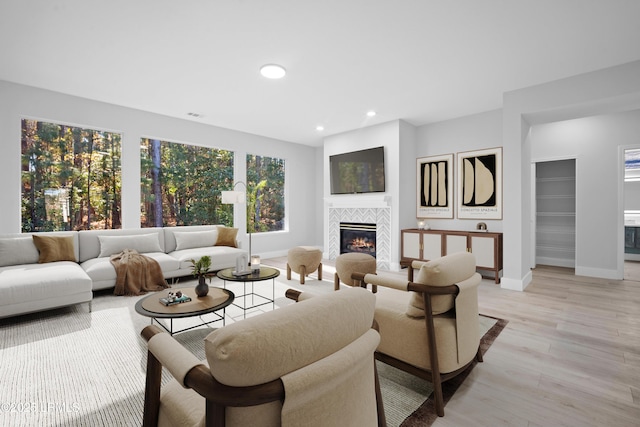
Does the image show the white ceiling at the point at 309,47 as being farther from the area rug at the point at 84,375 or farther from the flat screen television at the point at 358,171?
the area rug at the point at 84,375

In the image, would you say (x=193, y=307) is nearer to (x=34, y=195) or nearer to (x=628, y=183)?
(x=34, y=195)

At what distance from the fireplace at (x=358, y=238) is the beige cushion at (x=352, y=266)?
1.90 metres

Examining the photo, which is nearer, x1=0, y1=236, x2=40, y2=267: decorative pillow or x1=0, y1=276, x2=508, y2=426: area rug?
x1=0, y1=276, x2=508, y2=426: area rug

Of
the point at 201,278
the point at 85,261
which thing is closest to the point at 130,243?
the point at 85,261

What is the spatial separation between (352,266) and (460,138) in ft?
10.4

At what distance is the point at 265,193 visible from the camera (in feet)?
22.5

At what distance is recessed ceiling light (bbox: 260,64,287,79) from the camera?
335cm

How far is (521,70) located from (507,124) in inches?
31.8

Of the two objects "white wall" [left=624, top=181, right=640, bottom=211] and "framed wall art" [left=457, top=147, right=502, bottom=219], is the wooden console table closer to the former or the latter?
"framed wall art" [left=457, top=147, right=502, bottom=219]

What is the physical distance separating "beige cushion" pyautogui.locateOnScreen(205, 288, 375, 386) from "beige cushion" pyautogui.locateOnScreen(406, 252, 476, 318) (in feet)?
2.76

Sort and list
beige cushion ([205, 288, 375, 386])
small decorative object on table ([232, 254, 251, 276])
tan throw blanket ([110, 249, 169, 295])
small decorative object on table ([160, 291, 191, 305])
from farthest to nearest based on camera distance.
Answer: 1. tan throw blanket ([110, 249, 169, 295])
2. small decorative object on table ([232, 254, 251, 276])
3. small decorative object on table ([160, 291, 191, 305])
4. beige cushion ([205, 288, 375, 386])

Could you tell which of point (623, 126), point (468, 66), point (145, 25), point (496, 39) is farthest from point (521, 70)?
point (145, 25)

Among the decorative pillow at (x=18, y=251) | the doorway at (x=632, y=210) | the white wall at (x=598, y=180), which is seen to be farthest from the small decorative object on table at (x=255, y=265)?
the doorway at (x=632, y=210)

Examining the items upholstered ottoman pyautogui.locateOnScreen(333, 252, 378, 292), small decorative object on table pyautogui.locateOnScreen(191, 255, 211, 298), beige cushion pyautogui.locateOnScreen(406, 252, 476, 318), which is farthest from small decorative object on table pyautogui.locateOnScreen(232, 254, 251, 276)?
beige cushion pyautogui.locateOnScreen(406, 252, 476, 318)
